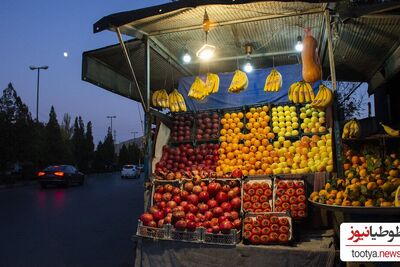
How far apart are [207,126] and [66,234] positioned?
4577 millimetres

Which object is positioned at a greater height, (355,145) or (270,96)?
(270,96)

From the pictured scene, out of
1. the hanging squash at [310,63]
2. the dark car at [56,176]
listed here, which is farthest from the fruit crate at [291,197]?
the dark car at [56,176]

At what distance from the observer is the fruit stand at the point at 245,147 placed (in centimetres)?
469

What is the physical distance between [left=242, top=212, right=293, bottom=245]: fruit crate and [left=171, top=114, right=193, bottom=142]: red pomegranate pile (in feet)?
10.3

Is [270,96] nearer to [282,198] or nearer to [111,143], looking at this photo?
[282,198]

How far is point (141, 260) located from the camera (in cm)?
507

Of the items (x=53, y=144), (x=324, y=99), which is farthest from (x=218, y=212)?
(x=53, y=144)

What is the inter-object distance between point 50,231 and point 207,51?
635 cm

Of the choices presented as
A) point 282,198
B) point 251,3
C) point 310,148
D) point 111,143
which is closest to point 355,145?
point 310,148

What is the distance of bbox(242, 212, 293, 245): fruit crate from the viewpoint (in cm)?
461

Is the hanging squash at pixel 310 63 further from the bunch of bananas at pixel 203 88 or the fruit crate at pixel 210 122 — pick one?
the fruit crate at pixel 210 122

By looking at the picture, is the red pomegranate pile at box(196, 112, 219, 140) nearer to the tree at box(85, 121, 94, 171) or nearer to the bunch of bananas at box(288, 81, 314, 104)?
the bunch of bananas at box(288, 81, 314, 104)

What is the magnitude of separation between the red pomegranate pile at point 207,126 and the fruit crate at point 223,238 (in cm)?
295

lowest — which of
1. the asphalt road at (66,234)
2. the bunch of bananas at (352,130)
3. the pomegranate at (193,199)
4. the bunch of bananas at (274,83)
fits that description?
the asphalt road at (66,234)
